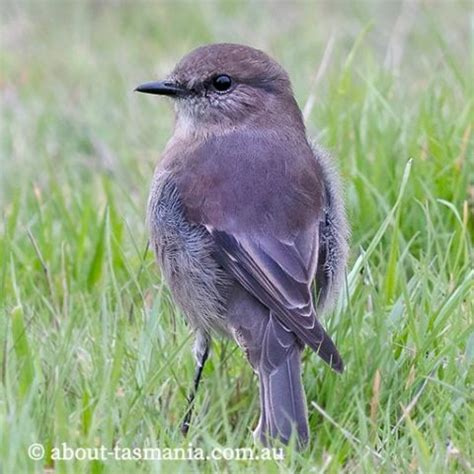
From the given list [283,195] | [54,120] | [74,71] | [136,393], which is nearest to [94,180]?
[54,120]

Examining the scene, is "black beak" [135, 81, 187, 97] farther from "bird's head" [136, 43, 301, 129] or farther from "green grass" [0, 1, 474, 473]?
"green grass" [0, 1, 474, 473]

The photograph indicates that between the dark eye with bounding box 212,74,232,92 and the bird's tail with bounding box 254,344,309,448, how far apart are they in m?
1.32

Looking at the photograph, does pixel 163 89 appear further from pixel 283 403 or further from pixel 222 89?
pixel 283 403

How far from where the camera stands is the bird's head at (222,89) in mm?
5512

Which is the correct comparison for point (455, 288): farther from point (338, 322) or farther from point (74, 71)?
point (74, 71)

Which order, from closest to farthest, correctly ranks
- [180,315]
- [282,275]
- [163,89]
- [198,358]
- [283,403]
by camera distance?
1. [283,403]
2. [282,275]
3. [198,358]
4. [180,315]
5. [163,89]

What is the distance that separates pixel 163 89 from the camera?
18.0 feet

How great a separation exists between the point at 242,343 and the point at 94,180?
2.92 m

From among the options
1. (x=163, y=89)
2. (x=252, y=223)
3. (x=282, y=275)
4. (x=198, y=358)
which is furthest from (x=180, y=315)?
(x=163, y=89)

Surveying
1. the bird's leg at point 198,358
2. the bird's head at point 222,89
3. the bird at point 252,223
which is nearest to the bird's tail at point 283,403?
the bird at point 252,223

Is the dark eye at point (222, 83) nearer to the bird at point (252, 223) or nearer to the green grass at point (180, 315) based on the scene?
the bird at point (252, 223)

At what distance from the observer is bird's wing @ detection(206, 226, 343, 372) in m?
4.59

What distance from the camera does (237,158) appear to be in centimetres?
521

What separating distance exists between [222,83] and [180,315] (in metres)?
1.00
